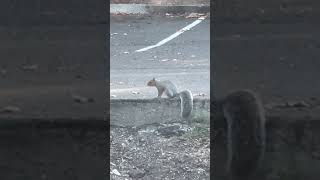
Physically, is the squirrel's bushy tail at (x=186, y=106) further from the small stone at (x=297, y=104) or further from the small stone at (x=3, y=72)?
the small stone at (x=3, y=72)

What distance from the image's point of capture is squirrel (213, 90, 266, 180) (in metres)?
2.20

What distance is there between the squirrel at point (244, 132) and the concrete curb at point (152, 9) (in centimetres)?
647

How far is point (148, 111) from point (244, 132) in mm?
939

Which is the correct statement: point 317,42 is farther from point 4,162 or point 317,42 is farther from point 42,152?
point 4,162

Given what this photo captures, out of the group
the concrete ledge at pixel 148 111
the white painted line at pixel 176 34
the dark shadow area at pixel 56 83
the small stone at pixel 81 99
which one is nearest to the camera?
the dark shadow area at pixel 56 83

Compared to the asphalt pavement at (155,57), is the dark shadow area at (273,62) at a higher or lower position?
higher

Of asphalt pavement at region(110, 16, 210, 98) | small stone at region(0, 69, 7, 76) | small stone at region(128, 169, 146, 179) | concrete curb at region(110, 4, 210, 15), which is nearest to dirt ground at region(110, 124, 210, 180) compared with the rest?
small stone at region(128, 169, 146, 179)

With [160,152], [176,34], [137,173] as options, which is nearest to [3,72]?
[137,173]

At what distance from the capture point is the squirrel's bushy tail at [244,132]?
2.21 m

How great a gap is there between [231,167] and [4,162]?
0.77m

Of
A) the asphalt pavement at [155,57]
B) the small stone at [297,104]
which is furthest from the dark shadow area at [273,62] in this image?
the asphalt pavement at [155,57]

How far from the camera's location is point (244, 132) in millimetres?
2242

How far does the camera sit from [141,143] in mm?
2812

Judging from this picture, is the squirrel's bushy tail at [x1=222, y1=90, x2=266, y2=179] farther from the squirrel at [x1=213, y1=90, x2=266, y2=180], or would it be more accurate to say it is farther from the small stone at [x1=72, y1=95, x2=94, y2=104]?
the small stone at [x1=72, y1=95, x2=94, y2=104]
